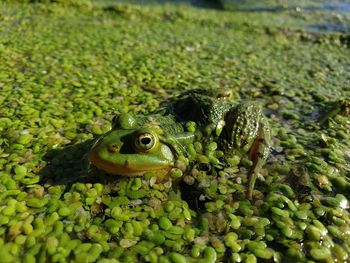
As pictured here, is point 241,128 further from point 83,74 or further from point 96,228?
point 83,74

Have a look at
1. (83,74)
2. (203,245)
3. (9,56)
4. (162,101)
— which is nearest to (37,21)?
(9,56)

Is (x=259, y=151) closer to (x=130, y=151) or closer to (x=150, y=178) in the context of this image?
(x=150, y=178)

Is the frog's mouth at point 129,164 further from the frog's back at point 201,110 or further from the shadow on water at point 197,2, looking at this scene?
the shadow on water at point 197,2

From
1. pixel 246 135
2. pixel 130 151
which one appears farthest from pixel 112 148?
pixel 246 135

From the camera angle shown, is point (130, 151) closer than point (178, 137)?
Yes

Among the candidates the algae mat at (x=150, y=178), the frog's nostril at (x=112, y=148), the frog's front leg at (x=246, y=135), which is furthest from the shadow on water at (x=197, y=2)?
the frog's nostril at (x=112, y=148)
